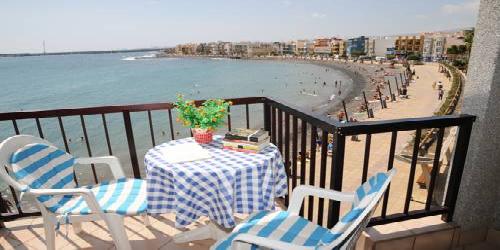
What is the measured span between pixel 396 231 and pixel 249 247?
1.31 meters

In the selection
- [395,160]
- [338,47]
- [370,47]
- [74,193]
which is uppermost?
[74,193]

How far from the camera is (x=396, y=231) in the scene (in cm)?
220

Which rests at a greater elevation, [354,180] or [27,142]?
[27,142]

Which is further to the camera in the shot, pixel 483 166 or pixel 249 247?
pixel 483 166

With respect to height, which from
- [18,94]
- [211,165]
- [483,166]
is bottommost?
[18,94]

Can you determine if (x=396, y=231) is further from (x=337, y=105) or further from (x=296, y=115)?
(x=337, y=105)

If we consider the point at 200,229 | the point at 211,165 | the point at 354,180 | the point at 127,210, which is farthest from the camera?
the point at 354,180

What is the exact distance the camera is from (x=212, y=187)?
1.77 meters

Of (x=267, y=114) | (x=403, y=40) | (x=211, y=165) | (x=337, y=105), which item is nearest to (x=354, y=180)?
(x=267, y=114)

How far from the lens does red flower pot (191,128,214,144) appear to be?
2.33 metres

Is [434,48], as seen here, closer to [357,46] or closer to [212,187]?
[357,46]

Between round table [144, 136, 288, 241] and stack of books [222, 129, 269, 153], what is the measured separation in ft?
0.35

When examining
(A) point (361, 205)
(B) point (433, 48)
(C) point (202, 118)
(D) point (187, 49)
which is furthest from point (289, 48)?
(A) point (361, 205)

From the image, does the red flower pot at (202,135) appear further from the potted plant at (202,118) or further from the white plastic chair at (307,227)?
the white plastic chair at (307,227)
